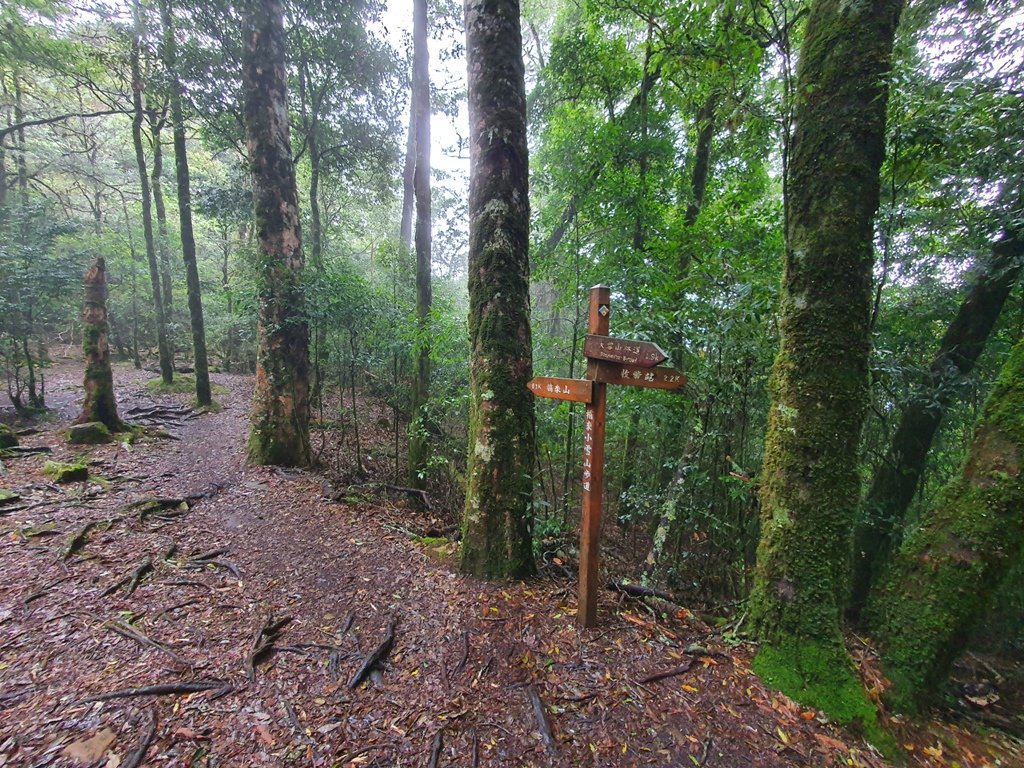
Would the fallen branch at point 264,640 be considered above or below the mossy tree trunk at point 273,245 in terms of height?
below

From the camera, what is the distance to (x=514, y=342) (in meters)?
3.61

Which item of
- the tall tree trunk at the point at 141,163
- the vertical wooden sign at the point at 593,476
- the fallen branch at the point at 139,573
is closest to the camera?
the vertical wooden sign at the point at 593,476

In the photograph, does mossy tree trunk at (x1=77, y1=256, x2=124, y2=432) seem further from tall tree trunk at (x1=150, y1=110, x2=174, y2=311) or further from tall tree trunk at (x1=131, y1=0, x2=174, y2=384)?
tall tree trunk at (x1=150, y1=110, x2=174, y2=311)

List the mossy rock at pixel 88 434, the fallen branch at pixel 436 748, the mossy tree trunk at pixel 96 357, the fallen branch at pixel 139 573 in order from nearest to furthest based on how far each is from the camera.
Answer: the fallen branch at pixel 436 748, the fallen branch at pixel 139 573, the mossy rock at pixel 88 434, the mossy tree trunk at pixel 96 357

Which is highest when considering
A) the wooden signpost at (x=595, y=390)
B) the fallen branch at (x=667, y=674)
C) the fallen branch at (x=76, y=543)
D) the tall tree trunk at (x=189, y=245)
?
the tall tree trunk at (x=189, y=245)

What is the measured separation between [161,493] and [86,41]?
40.9 ft

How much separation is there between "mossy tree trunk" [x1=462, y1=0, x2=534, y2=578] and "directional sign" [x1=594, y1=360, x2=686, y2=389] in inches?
37.2

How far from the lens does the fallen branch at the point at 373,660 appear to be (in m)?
2.54

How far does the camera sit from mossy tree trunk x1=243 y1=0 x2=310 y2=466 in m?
6.32

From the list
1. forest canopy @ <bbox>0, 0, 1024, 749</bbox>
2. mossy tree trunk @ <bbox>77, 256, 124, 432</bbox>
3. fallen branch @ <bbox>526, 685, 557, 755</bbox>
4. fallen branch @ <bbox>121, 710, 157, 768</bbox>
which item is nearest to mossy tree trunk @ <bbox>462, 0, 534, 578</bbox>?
forest canopy @ <bbox>0, 0, 1024, 749</bbox>

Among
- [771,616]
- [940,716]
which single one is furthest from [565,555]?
[940,716]

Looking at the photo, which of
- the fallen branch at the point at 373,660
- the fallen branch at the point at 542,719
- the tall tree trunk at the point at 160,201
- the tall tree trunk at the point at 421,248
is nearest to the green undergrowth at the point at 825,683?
the fallen branch at the point at 542,719

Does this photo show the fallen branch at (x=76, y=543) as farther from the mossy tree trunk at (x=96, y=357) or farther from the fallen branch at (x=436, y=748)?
the mossy tree trunk at (x=96, y=357)

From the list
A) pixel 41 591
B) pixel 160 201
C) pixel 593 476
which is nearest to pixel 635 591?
pixel 593 476
